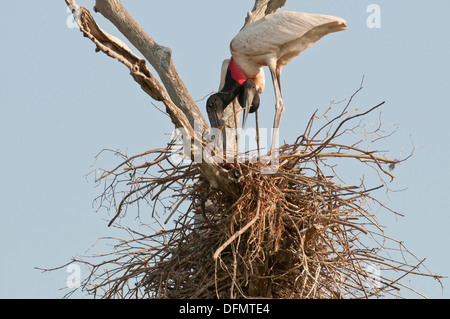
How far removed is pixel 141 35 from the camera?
5.93 metres

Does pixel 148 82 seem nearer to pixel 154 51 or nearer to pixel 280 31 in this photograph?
pixel 280 31

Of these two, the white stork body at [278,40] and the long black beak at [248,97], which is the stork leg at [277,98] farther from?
the long black beak at [248,97]

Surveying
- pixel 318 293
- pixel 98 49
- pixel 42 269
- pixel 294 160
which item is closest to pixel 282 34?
pixel 294 160

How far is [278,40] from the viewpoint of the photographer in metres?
5.22

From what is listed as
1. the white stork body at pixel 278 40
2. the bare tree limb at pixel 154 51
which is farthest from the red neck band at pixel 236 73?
the bare tree limb at pixel 154 51

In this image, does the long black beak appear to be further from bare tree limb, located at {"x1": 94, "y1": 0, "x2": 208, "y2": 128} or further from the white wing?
bare tree limb, located at {"x1": 94, "y1": 0, "x2": 208, "y2": 128}

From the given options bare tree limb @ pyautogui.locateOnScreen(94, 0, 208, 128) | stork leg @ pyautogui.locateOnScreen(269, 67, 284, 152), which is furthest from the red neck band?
bare tree limb @ pyautogui.locateOnScreen(94, 0, 208, 128)

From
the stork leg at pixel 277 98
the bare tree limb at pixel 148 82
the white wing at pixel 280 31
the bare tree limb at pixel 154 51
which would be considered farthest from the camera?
the bare tree limb at pixel 154 51

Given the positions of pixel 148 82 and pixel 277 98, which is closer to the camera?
pixel 148 82

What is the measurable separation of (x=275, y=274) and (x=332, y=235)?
1.40ft

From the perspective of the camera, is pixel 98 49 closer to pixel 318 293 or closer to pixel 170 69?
pixel 170 69

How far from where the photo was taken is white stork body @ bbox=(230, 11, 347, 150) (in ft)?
17.0

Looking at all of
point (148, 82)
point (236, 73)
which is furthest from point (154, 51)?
point (148, 82)

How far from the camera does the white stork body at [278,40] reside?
5.17 metres
